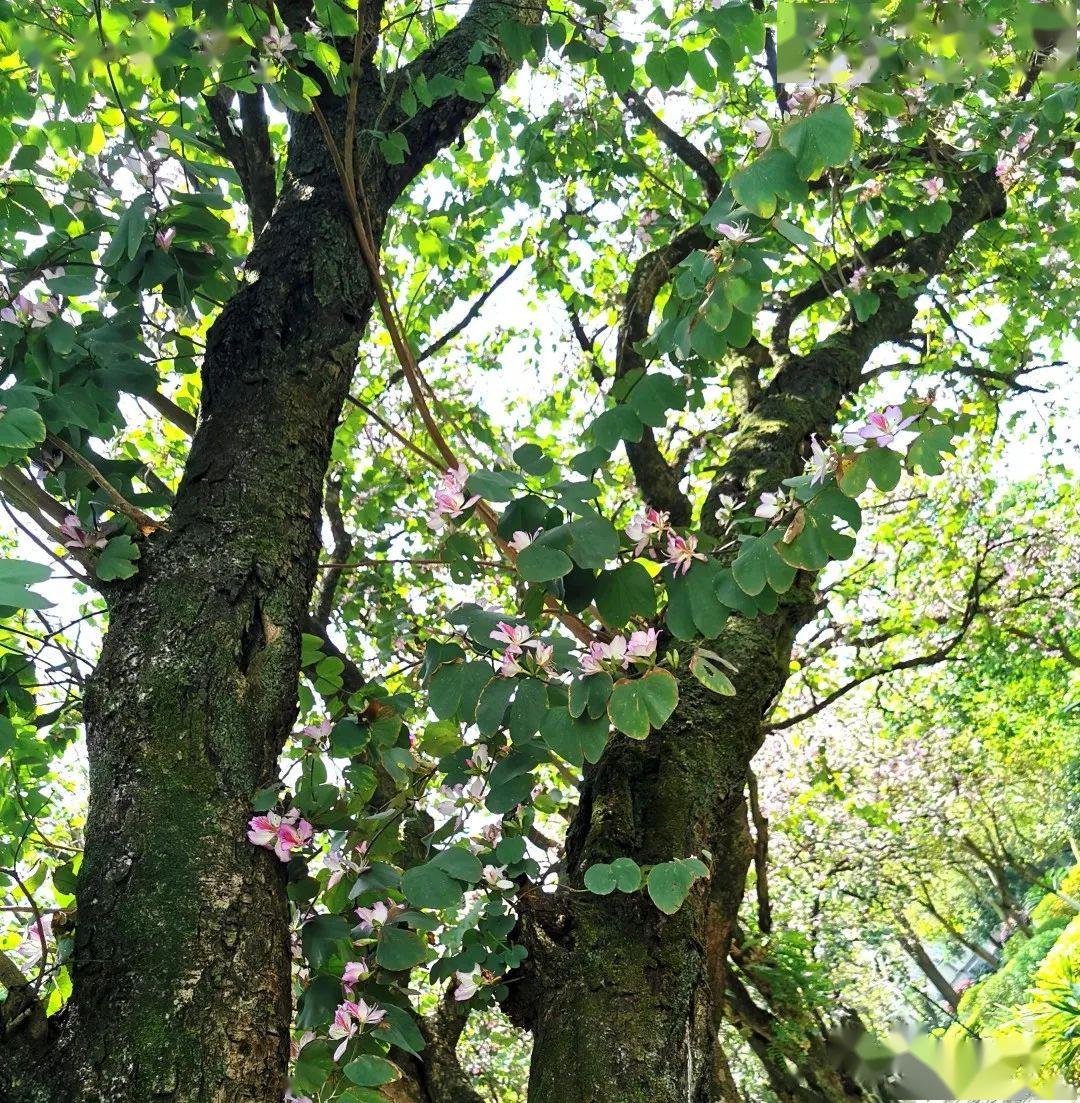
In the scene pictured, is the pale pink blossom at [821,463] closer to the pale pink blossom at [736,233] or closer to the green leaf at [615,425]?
the pale pink blossom at [736,233]

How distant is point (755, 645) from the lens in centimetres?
227

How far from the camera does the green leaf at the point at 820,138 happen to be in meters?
1.05

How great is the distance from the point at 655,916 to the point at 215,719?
0.84 meters

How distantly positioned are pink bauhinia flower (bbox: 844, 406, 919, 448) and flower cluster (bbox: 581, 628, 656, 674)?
1.20 feet

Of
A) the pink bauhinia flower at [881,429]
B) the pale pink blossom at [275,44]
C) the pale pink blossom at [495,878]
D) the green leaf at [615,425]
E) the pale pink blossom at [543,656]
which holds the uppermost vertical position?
the pale pink blossom at [275,44]

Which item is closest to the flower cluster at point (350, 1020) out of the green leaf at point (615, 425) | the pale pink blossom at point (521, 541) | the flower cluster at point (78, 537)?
the pale pink blossom at point (521, 541)

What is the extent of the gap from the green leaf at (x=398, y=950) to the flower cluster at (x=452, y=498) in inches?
25.5

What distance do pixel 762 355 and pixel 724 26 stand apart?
2451 millimetres

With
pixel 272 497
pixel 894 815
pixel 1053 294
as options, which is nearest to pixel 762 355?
pixel 1053 294

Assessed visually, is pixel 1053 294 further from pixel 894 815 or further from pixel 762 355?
pixel 894 815

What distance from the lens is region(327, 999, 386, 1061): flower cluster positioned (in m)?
1.37

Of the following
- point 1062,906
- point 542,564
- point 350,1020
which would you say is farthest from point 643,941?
point 1062,906

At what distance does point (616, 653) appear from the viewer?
1.25 m

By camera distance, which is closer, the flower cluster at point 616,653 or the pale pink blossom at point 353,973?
the flower cluster at point 616,653
